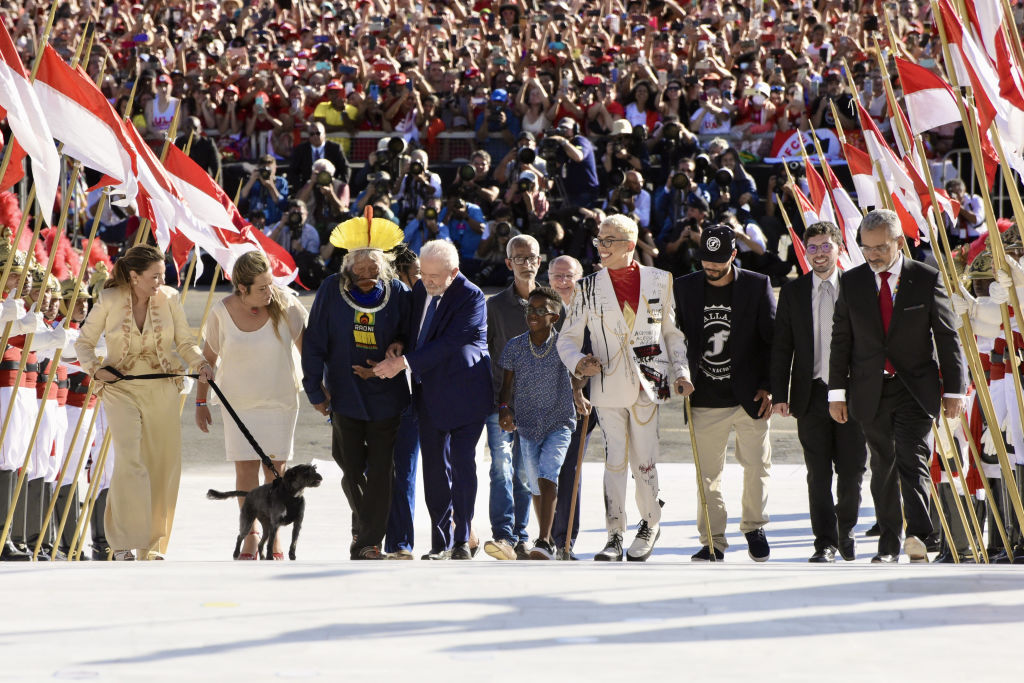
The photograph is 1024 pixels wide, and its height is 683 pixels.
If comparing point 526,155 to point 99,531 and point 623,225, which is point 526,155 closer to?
point 99,531

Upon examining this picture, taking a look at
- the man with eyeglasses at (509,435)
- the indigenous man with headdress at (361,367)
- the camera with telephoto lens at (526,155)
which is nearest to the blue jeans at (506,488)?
the man with eyeglasses at (509,435)

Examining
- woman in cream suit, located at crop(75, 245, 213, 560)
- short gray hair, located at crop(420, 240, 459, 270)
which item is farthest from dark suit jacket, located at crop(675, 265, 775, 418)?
woman in cream suit, located at crop(75, 245, 213, 560)

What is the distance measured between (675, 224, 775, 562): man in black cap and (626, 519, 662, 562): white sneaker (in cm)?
37

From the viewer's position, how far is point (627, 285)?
25.4ft

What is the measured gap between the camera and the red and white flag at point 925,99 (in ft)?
27.1

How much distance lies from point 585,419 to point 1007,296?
2.25 meters

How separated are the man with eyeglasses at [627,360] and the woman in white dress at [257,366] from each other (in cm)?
154

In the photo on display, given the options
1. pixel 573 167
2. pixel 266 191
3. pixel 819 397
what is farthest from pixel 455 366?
pixel 266 191

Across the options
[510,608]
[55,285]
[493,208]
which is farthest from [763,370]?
[493,208]

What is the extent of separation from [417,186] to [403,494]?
9.35m

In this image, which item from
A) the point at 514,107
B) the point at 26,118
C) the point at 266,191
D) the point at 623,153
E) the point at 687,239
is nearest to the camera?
the point at 26,118

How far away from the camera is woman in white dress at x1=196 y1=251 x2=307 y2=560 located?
8.28 metres

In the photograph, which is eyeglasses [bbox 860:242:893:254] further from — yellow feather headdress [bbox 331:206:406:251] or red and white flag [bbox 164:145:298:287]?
red and white flag [bbox 164:145:298:287]

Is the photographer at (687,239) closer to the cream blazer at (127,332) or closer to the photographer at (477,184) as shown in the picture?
the photographer at (477,184)
